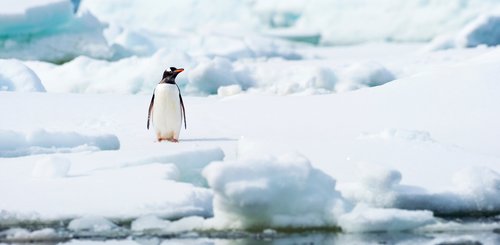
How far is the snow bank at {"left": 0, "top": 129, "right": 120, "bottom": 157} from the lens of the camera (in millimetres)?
5809

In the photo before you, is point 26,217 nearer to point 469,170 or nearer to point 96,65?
point 469,170

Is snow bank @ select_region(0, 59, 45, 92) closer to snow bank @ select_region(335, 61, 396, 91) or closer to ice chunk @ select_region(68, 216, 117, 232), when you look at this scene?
snow bank @ select_region(335, 61, 396, 91)

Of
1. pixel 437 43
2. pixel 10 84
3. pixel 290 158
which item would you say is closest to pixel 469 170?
pixel 290 158

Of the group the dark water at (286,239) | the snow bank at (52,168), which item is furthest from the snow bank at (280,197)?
the snow bank at (52,168)

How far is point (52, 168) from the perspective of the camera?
16.9 ft

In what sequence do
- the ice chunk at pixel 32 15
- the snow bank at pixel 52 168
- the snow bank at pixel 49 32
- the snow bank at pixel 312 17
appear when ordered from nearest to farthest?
the snow bank at pixel 52 168 → the ice chunk at pixel 32 15 → the snow bank at pixel 49 32 → the snow bank at pixel 312 17

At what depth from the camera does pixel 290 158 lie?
454 centimetres

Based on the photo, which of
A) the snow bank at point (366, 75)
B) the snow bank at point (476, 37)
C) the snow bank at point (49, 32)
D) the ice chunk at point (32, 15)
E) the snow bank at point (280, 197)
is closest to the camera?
the snow bank at point (280, 197)

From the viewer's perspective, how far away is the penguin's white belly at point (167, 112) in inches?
259

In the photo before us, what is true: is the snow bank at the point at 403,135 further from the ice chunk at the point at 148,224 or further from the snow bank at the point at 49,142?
the ice chunk at the point at 148,224

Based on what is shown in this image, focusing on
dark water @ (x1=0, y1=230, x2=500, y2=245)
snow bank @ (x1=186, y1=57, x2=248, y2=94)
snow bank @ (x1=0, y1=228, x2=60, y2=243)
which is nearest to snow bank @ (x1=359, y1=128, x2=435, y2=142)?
dark water @ (x1=0, y1=230, x2=500, y2=245)

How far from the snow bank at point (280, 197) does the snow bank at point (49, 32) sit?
9.49 meters

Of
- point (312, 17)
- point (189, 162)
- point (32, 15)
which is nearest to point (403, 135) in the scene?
point (189, 162)

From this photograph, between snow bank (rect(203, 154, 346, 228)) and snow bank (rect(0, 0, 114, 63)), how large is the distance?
31.1 feet
